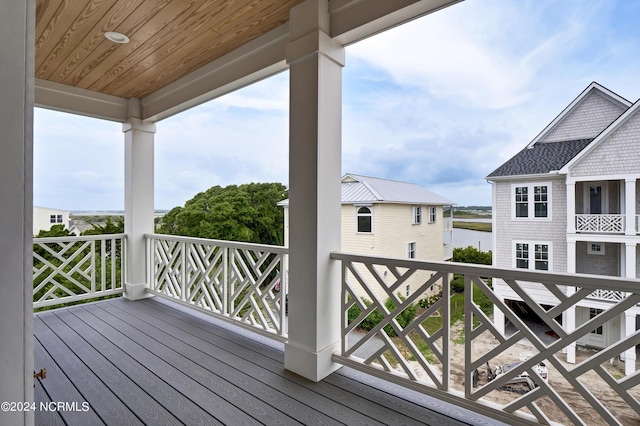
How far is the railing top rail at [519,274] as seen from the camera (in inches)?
55.4

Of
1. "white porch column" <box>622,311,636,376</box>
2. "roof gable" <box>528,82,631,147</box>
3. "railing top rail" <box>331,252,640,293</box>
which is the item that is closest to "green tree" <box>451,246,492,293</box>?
"railing top rail" <box>331,252,640,293</box>

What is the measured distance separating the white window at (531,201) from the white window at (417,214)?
714 millimetres

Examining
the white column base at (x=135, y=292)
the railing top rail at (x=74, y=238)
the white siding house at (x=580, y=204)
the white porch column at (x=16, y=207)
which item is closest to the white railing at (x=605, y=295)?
the white siding house at (x=580, y=204)

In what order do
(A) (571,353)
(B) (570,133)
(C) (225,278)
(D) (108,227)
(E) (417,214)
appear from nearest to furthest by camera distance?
1. (A) (571,353)
2. (B) (570,133)
3. (E) (417,214)
4. (C) (225,278)
5. (D) (108,227)

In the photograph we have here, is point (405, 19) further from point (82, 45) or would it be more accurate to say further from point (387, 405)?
point (82, 45)

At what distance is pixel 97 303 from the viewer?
3.91 metres

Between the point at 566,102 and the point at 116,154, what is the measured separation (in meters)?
6.30

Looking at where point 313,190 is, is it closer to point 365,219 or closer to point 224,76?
point 365,219

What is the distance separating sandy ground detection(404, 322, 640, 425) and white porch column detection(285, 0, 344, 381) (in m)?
0.82

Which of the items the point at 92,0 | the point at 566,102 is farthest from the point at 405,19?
the point at 92,0

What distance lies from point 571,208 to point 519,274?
59 centimetres

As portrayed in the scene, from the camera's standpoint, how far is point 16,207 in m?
0.66

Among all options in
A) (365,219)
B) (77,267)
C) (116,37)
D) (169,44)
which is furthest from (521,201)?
(77,267)

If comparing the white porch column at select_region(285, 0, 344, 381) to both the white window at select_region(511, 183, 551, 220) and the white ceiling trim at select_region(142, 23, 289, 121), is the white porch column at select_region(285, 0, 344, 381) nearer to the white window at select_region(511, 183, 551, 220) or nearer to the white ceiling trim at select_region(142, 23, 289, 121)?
the white ceiling trim at select_region(142, 23, 289, 121)
